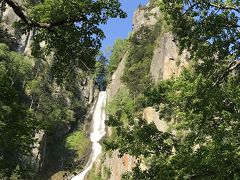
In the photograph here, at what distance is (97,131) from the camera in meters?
73.1

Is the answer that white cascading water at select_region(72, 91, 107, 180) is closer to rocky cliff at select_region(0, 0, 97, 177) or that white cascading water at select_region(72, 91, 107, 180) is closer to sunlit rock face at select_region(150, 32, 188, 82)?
rocky cliff at select_region(0, 0, 97, 177)

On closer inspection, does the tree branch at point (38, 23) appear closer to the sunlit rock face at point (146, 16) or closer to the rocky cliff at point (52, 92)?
the rocky cliff at point (52, 92)

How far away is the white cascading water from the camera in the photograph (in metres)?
60.7

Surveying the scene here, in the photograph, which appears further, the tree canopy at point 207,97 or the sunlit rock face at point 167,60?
the sunlit rock face at point 167,60

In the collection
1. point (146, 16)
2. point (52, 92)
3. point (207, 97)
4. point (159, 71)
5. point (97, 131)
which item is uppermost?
point (146, 16)

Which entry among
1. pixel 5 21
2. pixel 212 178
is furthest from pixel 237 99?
pixel 5 21

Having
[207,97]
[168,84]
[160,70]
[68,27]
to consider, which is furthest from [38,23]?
[160,70]

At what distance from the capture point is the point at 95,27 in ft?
30.3

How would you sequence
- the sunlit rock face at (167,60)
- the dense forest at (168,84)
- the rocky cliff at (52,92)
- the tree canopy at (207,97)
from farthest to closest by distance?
1. the rocky cliff at (52,92)
2. the sunlit rock face at (167,60)
3. the tree canopy at (207,97)
4. the dense forest at (168,84)

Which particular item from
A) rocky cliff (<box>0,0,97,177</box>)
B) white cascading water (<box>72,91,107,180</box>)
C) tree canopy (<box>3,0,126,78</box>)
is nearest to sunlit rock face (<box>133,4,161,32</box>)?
rocky cliff (<box>0,0,97,177</box>)

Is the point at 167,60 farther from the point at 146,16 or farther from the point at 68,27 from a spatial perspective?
the point at 68,27

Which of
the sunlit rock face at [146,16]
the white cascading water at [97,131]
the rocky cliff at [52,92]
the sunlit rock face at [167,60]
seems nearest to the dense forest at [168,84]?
the sunlit rock face at [167,60]

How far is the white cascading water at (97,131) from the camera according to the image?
60688 millimetres

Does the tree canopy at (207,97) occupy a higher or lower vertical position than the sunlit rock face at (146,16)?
lower
